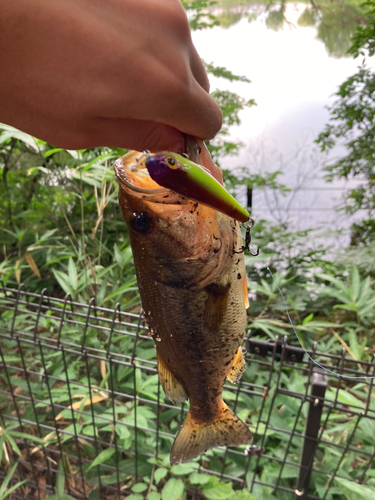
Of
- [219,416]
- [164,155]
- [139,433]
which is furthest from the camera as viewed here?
[139,433]

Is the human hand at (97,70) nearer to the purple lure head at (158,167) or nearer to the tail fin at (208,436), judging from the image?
the purple lure head at (158,167)

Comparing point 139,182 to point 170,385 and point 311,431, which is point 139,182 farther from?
point 311,431

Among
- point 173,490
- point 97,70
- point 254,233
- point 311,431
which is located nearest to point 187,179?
point 97,70

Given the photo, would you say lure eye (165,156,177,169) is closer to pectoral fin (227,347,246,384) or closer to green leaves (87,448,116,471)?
pectoral fin (227,347,246,384)

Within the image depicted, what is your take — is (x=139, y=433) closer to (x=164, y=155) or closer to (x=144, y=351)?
(x=144, y=351)

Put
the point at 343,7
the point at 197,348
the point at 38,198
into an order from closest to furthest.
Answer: the point at 197,348 → the point at 38,198 → the point at 343,7

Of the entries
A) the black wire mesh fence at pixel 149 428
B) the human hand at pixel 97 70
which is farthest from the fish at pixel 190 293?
the black wire mesh fence at pixel 149 428

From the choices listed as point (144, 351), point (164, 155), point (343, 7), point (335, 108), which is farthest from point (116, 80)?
point (343, 7)

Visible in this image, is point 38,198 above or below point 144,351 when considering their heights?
above

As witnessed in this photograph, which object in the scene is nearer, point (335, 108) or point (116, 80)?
point (116, 80)
